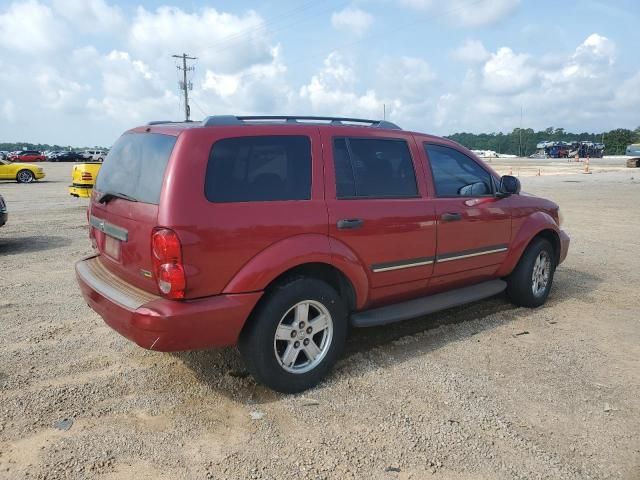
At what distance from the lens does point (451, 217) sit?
4.60 meters

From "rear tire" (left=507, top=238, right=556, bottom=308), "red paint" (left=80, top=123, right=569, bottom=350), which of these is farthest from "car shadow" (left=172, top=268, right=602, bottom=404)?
"red paint" (left=80, top=123, right=569, bottom=350)

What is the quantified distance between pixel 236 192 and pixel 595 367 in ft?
9.91

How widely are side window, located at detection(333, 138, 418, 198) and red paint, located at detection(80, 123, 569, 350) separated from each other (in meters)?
0.06

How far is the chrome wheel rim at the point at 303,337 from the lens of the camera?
3.68 m

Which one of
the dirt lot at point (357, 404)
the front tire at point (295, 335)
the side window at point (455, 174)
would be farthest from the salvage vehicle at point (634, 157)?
the front tire at point (295, 335)

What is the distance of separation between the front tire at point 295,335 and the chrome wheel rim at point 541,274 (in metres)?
2.61

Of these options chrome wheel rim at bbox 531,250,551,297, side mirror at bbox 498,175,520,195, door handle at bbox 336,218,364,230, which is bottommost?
chrome wheel rim at bbox 531,250,551,297

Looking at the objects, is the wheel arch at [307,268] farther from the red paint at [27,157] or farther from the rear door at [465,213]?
the red paint at [27,157]

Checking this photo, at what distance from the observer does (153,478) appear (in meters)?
2.79

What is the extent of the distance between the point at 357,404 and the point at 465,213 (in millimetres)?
2034

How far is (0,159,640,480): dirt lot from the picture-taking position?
2.94 m

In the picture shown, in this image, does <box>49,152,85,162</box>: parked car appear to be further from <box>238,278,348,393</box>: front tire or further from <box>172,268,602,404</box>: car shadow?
<box>238,278,348,393</box>: front tire

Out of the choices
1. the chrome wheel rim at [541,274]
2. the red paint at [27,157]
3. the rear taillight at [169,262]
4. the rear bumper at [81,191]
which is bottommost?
the chrome wheel rim at [541,274]

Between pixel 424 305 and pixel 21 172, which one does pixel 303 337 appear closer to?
pixel 424 305
